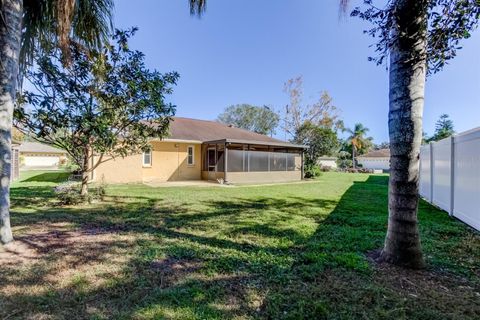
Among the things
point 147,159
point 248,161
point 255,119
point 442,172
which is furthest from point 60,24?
point 255,119

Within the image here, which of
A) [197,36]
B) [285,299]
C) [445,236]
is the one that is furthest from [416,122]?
[197,36]

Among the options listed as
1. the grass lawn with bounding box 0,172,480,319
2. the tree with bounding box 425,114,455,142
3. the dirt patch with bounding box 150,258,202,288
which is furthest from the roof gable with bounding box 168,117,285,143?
the tree with bounding box 425,114,455,142

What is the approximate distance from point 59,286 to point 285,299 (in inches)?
100

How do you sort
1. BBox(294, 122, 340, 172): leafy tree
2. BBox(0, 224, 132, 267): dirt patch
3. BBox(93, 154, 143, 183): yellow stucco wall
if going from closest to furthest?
BBox(0, 224, 132, 267): dirt patch < BBox(93, 154, 143, 183): yellow stucco wall < BBox(294, 122, 340, 172): leafy tree

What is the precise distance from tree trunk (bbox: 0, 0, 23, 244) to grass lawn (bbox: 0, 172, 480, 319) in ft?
2.18

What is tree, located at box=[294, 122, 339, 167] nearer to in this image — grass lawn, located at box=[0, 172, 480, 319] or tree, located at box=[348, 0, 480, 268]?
grass lawn, located at box=[0, 172, 480, 319]

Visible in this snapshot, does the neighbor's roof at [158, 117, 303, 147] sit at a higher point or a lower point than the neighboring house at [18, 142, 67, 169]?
higher

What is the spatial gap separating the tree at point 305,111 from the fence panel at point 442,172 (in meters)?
23.6

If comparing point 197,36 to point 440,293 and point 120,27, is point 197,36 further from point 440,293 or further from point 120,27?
point 440,293

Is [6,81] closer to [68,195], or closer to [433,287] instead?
[68,195]

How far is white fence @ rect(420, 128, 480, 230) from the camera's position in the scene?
5.57 m

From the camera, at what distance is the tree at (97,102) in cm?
757

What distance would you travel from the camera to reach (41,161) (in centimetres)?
4309

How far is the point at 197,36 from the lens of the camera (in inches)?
604
